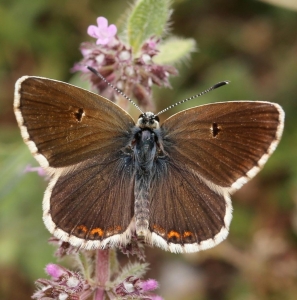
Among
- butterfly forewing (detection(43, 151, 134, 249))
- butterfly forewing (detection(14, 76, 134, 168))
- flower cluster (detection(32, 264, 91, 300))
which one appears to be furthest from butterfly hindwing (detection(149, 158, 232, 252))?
flower cluster (detection(32, 264, 91, 300))

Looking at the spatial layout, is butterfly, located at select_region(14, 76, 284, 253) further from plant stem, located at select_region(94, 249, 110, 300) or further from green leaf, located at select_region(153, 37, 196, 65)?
green leaf, located at select_region(153, 37, 196, 65)

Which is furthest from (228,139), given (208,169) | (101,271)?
(101,271)

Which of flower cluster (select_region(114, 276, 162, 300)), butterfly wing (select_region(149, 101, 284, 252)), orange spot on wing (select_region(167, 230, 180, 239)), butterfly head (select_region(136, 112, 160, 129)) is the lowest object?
flower cluster (select_region(114, 276, 162, 300))

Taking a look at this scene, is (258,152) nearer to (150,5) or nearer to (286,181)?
(150,5)

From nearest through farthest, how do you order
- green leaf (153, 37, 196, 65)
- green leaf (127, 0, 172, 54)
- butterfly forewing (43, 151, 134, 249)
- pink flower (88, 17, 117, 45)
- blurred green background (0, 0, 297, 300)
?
1. butterfly forewing (43, 151, 134, 249)
2. pink flower (88, 17, 117, 45)
3. green leaf (127, 0, 172, 54)
4. green leaf (153, 37, 196, 65)
5. blurred green background (0, 0, 297, 300)

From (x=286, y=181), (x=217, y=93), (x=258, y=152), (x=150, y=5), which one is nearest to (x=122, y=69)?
(x=150, y=5)

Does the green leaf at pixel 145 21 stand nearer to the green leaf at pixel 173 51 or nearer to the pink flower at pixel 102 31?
the green leaf at pixel 173 51
